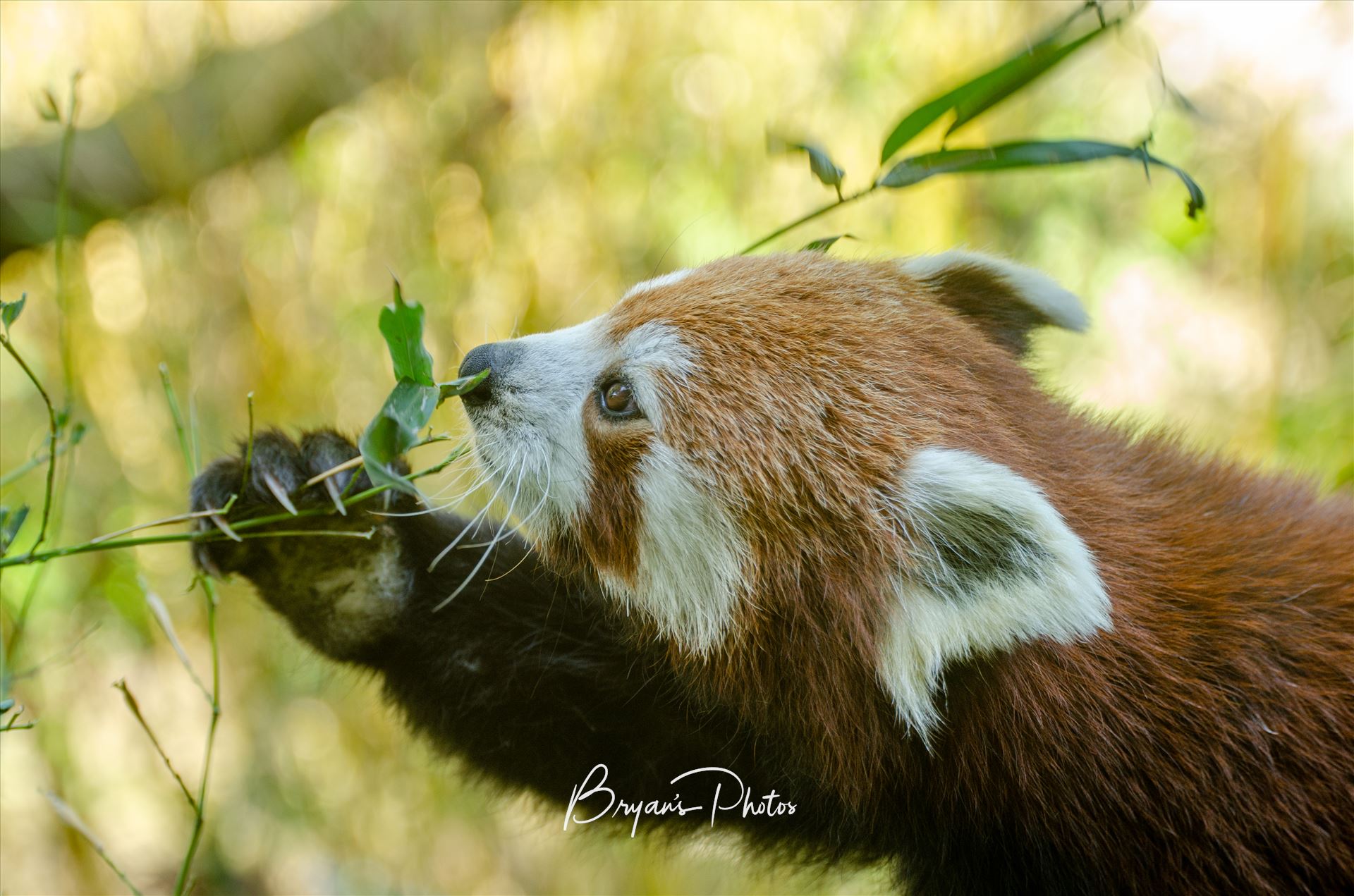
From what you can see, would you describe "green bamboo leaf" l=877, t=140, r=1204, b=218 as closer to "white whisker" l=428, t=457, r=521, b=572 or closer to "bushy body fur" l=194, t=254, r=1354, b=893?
"bushy body fur" l=194, t=254, r=1354, b=893

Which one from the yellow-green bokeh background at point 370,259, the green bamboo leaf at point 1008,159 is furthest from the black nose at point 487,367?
the yellow-green bokeh background at point 370,259

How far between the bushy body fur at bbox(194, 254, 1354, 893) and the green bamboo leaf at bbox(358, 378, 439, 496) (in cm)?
26

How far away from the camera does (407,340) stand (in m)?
1.40

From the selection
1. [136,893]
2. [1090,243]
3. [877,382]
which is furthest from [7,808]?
[1090,243]

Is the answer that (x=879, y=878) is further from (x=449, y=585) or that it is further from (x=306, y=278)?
(x=306, y=278)

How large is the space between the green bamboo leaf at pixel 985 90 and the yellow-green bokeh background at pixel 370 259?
1.62 meters

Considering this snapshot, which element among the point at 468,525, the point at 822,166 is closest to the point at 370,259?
the point at 468,525

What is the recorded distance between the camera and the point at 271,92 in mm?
3717

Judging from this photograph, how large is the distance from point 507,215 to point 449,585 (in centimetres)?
234

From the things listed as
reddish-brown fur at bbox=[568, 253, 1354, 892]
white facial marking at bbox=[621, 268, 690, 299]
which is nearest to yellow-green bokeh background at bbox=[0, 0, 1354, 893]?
white facial marking at bbox=[621, 268, 690, 299]

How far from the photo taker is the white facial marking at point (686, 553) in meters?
1.57

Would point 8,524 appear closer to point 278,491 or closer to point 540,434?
point 278,491

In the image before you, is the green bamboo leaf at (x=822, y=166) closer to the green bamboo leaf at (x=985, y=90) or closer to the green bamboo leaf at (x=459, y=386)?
the green bamboo leaf at (x=985, y=90)

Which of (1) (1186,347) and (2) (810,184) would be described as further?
(1) (1186,347)
